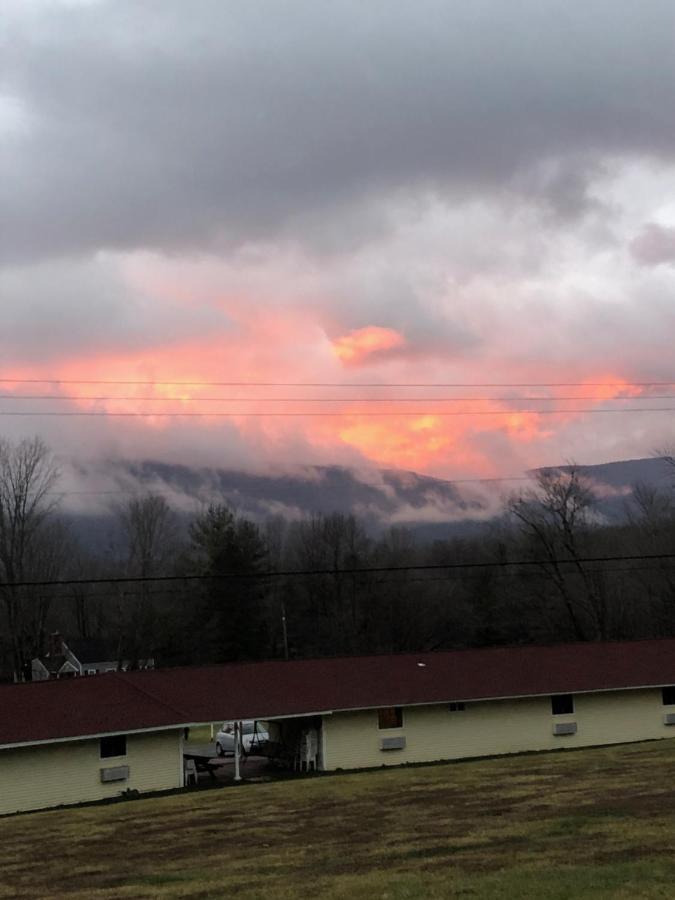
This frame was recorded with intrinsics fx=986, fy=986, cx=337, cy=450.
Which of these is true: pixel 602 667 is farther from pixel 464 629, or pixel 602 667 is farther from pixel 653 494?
pixel 653 494

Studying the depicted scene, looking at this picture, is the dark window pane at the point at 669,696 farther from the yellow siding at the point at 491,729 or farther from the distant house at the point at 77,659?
the distant house at the point at 77,659

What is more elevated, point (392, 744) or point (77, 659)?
point (392, 744)

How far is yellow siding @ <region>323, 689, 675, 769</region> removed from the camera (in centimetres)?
3612

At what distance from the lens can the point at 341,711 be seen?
3556cm

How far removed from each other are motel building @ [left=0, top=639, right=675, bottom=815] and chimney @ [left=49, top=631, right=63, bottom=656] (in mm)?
→ 61209

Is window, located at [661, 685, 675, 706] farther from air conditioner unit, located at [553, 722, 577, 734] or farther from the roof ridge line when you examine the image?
the roof ridge line

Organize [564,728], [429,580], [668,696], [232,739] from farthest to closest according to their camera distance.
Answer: [429,580]
[232,739]
[668,696]
[564,728]

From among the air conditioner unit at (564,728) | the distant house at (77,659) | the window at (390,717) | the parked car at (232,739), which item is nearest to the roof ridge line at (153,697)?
the window at (390,717)

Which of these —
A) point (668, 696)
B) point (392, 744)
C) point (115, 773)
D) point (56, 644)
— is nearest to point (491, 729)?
point (392, 744)

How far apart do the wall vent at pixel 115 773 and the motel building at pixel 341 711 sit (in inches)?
1.5

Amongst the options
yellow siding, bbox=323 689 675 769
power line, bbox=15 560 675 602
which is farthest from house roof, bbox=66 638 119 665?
yellow siding, bbox=323 689 675 769

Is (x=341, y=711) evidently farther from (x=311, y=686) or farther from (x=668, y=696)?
(x=668, y=696)

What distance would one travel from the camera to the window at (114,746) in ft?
106

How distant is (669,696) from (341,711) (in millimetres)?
14511
